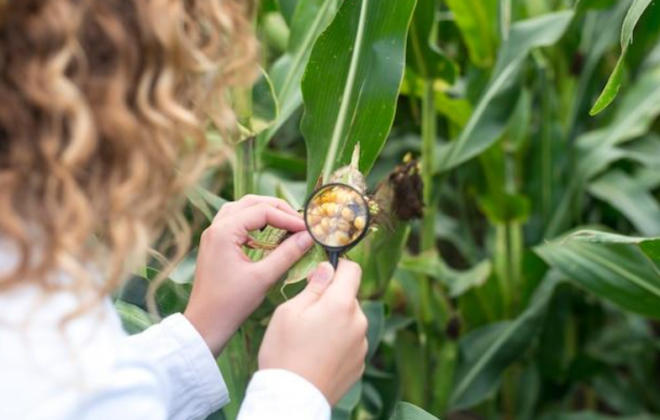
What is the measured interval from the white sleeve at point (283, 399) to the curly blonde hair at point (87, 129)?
12 centimetres

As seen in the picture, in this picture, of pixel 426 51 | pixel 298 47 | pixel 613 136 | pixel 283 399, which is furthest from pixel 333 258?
pixel 613 136

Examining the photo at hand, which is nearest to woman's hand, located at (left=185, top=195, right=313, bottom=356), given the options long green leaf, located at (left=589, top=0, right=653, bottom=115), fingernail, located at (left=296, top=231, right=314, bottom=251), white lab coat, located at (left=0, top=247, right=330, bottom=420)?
fingernail, located at (left=296, top=231, right=314, bottom=251)

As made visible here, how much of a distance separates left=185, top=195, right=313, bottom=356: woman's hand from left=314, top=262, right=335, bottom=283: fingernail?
0.05 meters

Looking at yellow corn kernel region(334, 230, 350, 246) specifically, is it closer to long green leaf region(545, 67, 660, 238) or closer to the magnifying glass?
the magnifying glass

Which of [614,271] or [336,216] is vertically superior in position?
[336,216]

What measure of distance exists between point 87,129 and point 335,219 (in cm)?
22

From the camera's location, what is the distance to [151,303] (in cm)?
69

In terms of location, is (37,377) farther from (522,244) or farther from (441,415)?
(522,244)

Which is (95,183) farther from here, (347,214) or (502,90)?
(502,90)

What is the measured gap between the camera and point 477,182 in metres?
1.45

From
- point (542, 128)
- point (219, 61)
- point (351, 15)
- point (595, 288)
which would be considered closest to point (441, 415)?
point (595, 288)

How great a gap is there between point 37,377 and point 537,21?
34.6 inches

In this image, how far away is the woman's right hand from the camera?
0.64 metres

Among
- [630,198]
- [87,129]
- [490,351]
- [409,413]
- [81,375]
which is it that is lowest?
[490,351]
